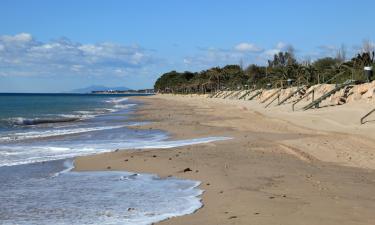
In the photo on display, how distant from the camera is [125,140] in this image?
65.1ft

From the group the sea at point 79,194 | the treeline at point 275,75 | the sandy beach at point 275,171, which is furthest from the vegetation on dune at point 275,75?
the sea at point 79,194

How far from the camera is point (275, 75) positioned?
7100 cm

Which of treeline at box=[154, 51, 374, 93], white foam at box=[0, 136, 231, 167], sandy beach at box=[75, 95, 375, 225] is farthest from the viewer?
treeline at box=[154, 51, 374, 93]

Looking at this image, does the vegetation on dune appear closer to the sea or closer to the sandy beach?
the sandy beach

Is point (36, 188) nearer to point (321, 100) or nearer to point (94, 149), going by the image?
point (94, 149)

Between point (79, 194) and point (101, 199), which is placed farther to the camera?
point (79, 194)

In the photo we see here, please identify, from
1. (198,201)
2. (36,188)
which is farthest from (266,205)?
(36,188)

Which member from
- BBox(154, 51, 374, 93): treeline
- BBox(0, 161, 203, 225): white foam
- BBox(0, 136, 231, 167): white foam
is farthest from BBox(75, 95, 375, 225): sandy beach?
BBox(154, 51, 374, 93): treeline

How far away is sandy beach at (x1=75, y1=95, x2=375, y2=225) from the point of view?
7109mm

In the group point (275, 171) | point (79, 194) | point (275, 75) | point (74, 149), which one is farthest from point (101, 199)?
point (275, 75)

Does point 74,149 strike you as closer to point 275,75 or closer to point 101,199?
point 101,199

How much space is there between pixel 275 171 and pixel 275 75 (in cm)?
6115

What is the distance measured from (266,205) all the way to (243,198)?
0.69 metres

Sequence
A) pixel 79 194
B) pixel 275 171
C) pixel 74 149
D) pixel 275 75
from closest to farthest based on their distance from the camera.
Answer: pixel 79 194
pixel 275 171
pixel 74 149
pixel 275 75
